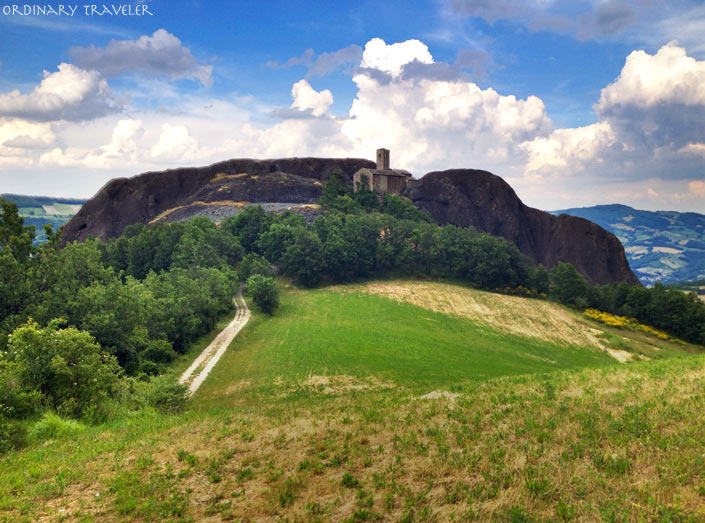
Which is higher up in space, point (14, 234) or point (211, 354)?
point (14, 234)

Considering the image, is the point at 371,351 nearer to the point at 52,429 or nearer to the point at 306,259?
the point at 52,429

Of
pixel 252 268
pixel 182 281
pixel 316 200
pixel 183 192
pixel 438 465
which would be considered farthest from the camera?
pixel 183 192

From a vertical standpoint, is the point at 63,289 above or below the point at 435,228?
below

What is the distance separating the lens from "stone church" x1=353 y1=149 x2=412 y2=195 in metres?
114

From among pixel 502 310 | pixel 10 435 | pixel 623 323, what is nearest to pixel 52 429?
pixel 10 435

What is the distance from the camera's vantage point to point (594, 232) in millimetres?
104938

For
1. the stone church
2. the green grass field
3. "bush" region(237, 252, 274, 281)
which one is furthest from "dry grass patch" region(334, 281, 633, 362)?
the stone church

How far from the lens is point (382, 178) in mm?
115312

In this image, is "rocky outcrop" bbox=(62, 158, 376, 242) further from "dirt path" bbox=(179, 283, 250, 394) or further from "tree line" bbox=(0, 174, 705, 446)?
"dirt path" bbox=(179, 283, 250, 394)

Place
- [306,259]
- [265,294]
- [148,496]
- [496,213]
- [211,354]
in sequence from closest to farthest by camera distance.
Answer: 1. [148,496]
2. [211,354]
3. [265,294]
4. [306,259]
5. [496,213]

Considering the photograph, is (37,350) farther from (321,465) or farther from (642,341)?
(642,341)

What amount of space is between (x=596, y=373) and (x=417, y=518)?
668 inches

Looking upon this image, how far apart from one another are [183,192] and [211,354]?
87197 millimetres

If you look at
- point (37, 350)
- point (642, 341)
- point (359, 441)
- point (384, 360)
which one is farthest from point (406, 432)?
point (642, 341)
